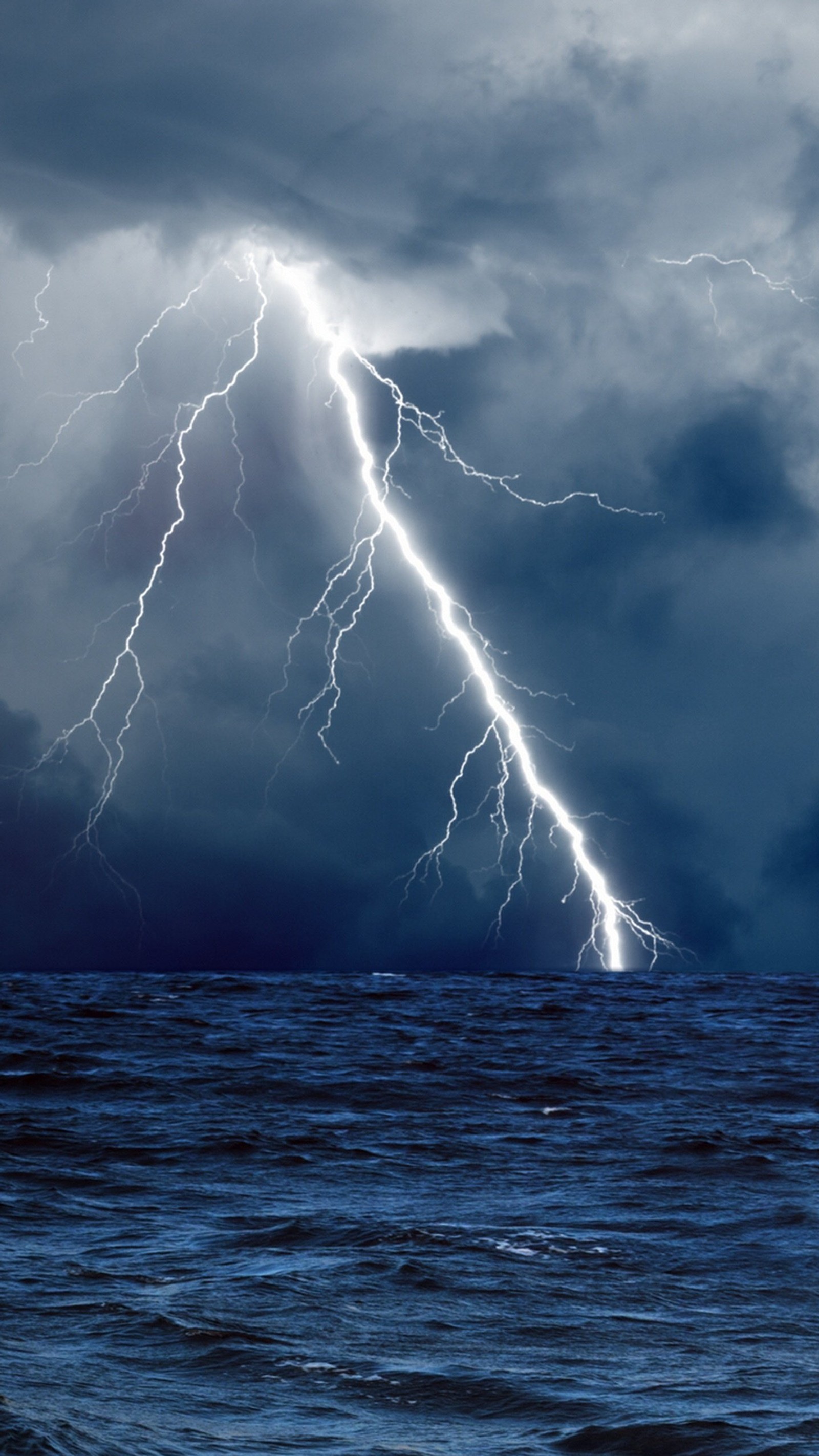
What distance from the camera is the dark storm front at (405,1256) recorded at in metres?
5.95

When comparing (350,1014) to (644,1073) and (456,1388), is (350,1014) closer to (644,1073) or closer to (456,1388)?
(644,1073)

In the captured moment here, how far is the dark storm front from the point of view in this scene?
19.5 ft

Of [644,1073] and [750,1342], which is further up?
[644,1073]

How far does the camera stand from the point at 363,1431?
18.9 ft

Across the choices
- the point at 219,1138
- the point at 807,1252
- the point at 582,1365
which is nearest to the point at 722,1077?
the point at 219,1138

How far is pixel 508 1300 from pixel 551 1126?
6.40 m

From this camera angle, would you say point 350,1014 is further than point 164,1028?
Yes

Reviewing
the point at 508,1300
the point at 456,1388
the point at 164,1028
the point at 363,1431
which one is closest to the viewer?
the point at 363,1431

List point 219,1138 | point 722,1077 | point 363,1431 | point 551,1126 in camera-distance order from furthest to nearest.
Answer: point 722,1077
point 551,1126
point 219,1138
point 363,1431

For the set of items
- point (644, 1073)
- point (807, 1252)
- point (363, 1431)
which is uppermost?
point (644, 1073)

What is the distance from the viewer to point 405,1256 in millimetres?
8758

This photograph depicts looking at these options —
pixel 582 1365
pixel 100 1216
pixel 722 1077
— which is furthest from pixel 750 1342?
pixel 722 1077

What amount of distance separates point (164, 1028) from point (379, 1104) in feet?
33.9

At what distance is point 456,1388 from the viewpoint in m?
6.39
